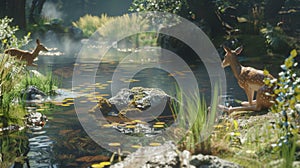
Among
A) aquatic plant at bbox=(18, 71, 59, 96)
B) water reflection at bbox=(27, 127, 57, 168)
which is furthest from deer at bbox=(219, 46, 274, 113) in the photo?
aquatic plant at bbox=(18, 71, 59, 96)

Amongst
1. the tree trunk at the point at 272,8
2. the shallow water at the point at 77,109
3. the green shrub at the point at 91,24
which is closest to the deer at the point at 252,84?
the shallow water at the point at 77,109

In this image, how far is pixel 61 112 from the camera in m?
7.18

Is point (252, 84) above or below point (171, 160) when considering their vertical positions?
above

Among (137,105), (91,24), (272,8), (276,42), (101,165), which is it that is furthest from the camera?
(91,24)

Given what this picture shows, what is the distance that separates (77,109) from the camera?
24.3 ft

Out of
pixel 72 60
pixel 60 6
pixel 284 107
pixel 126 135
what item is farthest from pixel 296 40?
pixel 60 6

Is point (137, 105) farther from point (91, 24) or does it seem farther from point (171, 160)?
point (91, 24)

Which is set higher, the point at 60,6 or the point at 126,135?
the point at 60,6

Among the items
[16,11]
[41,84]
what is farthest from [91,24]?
[41,84]

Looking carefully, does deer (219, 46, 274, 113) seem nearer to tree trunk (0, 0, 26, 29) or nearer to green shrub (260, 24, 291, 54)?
green shrub (260, 24, 291, 54)

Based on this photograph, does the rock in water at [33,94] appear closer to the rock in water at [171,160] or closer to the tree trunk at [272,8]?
the rock in water at [171,160]

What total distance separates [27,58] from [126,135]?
4382 mm

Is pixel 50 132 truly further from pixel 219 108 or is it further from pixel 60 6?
pixel 60 6

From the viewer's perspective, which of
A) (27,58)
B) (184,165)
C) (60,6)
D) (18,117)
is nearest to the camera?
(184,165)
